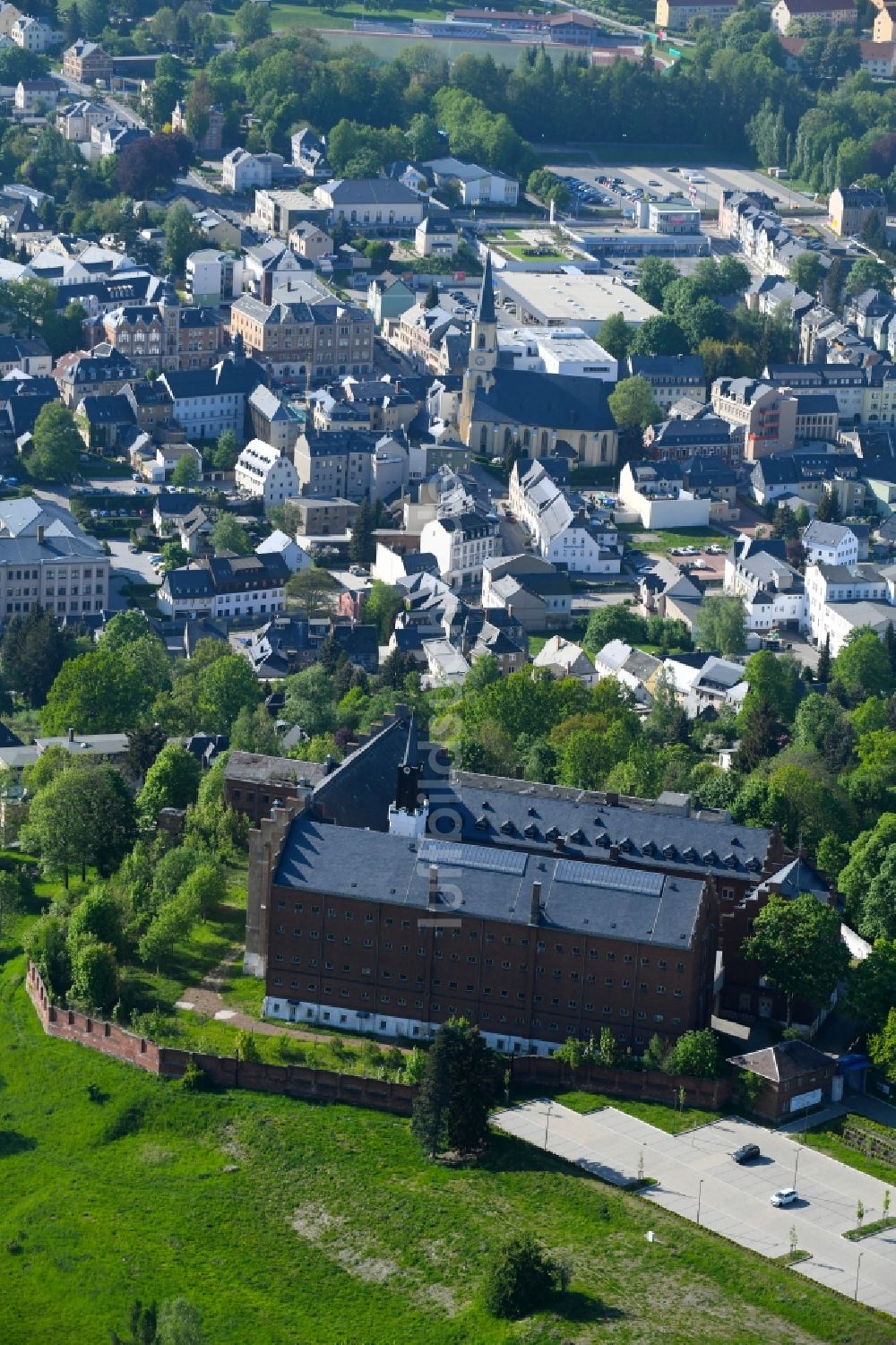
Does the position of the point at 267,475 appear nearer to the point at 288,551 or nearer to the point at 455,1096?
the point at 288,551

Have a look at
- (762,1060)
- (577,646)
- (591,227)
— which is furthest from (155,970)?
(591,227)

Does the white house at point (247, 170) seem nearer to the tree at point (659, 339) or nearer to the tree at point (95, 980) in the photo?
the tree at point (659, 339)

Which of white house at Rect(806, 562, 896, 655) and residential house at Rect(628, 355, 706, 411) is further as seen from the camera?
residential house at Rect(628, 355, 706, 411)

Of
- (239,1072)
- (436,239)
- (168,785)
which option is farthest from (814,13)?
(239,1072)

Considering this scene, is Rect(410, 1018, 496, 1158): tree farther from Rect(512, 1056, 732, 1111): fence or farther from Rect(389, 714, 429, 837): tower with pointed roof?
Rect(389, 714, 429, 837): tower with pointed roof

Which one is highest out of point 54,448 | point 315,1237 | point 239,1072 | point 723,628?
point 239,1072

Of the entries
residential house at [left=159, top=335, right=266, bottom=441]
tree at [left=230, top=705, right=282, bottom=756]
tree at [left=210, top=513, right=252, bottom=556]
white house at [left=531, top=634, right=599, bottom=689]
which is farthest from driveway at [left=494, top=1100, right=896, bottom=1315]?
residential house at [left=159, top=335, right=266, bottom=441]
